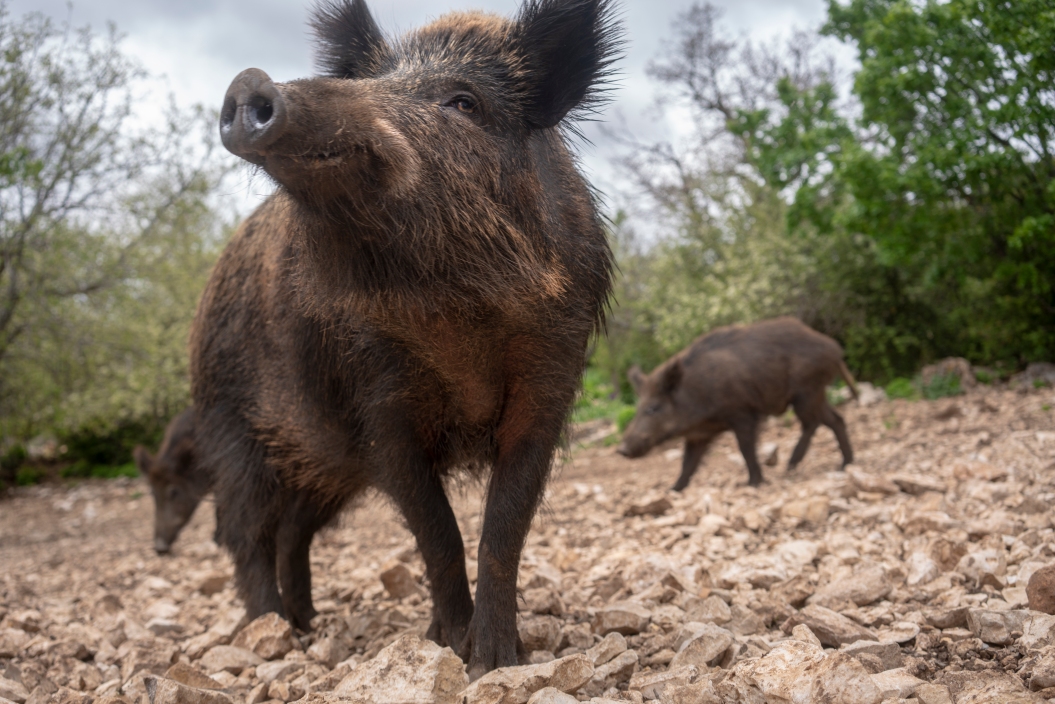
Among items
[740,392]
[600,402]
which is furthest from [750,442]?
[600,402]

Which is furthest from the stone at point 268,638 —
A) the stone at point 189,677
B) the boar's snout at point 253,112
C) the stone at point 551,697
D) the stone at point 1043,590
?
the stone at point 1043,590

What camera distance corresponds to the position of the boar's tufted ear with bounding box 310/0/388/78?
113 inches

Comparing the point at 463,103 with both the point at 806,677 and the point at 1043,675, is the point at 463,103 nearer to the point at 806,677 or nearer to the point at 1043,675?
the point at 806,677

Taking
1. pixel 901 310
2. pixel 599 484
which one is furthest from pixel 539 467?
pixel 901 310

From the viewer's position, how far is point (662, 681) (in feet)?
7.26

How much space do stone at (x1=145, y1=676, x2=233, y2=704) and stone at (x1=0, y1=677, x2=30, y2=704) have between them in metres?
0.58

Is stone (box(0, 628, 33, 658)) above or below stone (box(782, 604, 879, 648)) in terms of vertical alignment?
below

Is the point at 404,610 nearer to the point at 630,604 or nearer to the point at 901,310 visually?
the point at 630,604

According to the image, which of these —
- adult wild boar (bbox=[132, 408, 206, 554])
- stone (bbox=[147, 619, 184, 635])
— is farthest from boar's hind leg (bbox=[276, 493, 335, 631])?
adult wild boar (bbox=[132, 408, 206, 554])

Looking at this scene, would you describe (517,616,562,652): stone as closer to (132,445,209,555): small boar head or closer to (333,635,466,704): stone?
(333,635,466,704): stone

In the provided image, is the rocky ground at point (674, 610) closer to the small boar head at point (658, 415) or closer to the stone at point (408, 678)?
the stone at point (408, 678)

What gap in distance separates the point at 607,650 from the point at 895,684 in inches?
34.3

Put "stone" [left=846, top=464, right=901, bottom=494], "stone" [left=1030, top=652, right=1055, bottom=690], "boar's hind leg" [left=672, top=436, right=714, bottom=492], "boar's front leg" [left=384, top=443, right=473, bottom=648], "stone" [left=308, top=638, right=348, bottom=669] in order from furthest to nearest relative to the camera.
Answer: "boar's hind leg" [left=672, top=436, right=714, bottom=492], "stone" [left=846, top=464, right=901, bottom=494], "stone" [left=308, top=638, right=348, bottom=669], "boar's front leg" [left=384, top=443, right=473, bottom=648], "stone" [left=1030, top=652, right=1055, bottom=690]

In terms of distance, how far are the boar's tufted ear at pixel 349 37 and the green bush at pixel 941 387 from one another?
1000 centimetres
